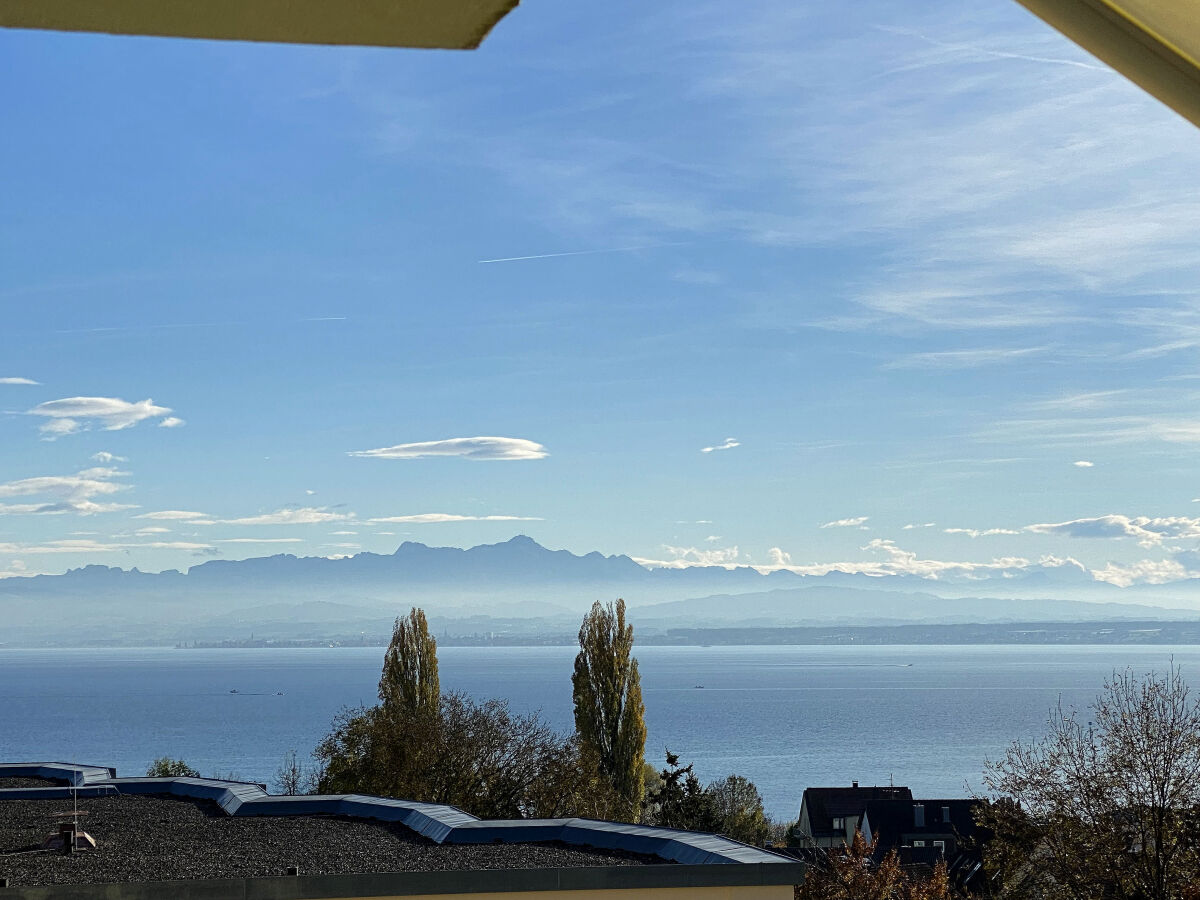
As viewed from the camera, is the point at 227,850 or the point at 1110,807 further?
the point at 1110,807

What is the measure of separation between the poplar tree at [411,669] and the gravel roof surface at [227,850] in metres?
18.6

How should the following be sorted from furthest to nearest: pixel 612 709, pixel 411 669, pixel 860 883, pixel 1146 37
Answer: pixel 612 709 < pixel 411 669 < pixel 860 883 < pixel 1146 37

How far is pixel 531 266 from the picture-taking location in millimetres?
92750

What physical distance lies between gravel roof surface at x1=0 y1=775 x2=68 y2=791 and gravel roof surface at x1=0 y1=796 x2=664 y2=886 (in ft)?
7.03

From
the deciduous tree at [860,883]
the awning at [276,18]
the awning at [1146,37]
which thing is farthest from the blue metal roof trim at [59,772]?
the awning at [1146,37]

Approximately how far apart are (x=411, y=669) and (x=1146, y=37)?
99.4 feet

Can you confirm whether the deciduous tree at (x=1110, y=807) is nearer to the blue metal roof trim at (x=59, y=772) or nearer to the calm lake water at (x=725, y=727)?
the blue metal roof trim at (x=59, y=772)

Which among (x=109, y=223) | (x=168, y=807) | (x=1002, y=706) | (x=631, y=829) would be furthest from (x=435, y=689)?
(x=1002, y=706)

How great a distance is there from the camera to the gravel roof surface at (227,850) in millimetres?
7676

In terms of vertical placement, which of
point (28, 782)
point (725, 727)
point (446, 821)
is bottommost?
point (725, 727)

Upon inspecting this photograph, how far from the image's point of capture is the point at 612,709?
1196 inches

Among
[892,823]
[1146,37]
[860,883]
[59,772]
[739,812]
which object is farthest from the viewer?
[892,823]

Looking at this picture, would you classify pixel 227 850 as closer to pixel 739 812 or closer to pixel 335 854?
pixel 335 854

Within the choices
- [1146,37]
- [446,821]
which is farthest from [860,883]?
[1146,37]
